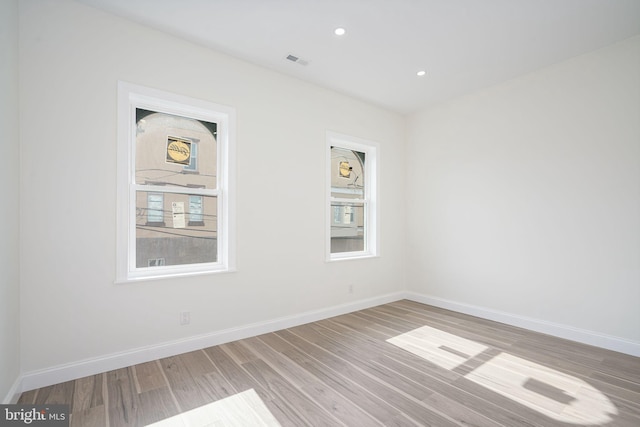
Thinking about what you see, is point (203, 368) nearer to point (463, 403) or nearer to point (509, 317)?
point (463, 403)

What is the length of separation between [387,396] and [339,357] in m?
0.68

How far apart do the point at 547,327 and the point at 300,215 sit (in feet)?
10.1

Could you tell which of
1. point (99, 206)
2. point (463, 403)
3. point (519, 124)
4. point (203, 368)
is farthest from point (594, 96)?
point (99, 206)

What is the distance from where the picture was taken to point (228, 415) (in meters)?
1.94

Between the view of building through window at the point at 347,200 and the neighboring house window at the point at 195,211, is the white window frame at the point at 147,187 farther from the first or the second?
the view of building through window at the point at 347,200

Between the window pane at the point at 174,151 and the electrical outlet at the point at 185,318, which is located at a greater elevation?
the window pane at the point at 174,151

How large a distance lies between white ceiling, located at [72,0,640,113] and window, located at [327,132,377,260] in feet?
3.45

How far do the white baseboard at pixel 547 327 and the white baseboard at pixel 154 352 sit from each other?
167cm

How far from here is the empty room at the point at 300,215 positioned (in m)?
2.16

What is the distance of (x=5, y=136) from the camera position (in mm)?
1911

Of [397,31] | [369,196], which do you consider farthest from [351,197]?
[397,31]

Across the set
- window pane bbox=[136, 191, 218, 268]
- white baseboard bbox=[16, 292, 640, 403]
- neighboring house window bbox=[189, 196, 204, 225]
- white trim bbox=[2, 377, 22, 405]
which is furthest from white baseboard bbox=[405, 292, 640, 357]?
white trim bbox=[2, 377, 22, 405]

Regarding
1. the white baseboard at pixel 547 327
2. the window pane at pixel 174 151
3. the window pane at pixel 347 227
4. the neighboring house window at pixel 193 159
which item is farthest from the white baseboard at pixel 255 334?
the neighboring house window at pixel 193 159

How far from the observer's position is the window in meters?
4.22
